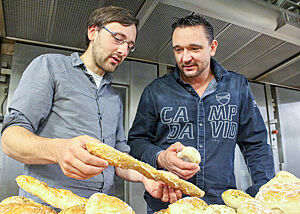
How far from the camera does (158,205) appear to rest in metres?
1.04

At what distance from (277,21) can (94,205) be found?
208 cm

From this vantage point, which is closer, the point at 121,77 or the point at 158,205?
the point at 158,205

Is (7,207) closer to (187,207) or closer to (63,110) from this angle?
(187,207)

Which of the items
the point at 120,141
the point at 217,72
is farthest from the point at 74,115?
the point at 217,72

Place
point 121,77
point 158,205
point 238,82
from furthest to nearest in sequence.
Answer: point 121,77
point 238,82
point 158,205

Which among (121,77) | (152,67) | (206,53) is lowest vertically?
(206,53)

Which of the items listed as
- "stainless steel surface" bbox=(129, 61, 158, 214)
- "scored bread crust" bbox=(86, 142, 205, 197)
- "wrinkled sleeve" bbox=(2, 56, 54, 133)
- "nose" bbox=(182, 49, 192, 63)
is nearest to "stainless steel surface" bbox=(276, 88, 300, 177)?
"stainless steel surface" bbox=(129, 61, 158, 214)

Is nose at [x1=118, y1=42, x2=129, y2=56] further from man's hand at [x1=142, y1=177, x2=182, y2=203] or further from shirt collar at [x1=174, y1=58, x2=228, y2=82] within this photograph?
man's hand at [x1=142, y1=177, x2=182, y2=203]

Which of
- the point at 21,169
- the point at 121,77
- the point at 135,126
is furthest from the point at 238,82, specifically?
the point at 21,169

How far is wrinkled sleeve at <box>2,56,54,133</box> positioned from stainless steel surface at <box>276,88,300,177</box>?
299cm

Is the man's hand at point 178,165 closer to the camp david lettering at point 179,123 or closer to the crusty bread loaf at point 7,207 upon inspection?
the camp david lettering at point 179,123

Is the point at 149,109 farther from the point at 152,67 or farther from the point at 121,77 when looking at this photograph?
the point at 152,67

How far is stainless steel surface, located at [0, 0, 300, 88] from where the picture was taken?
1.65 meters

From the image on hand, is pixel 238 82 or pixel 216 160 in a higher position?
pixel 238 82
